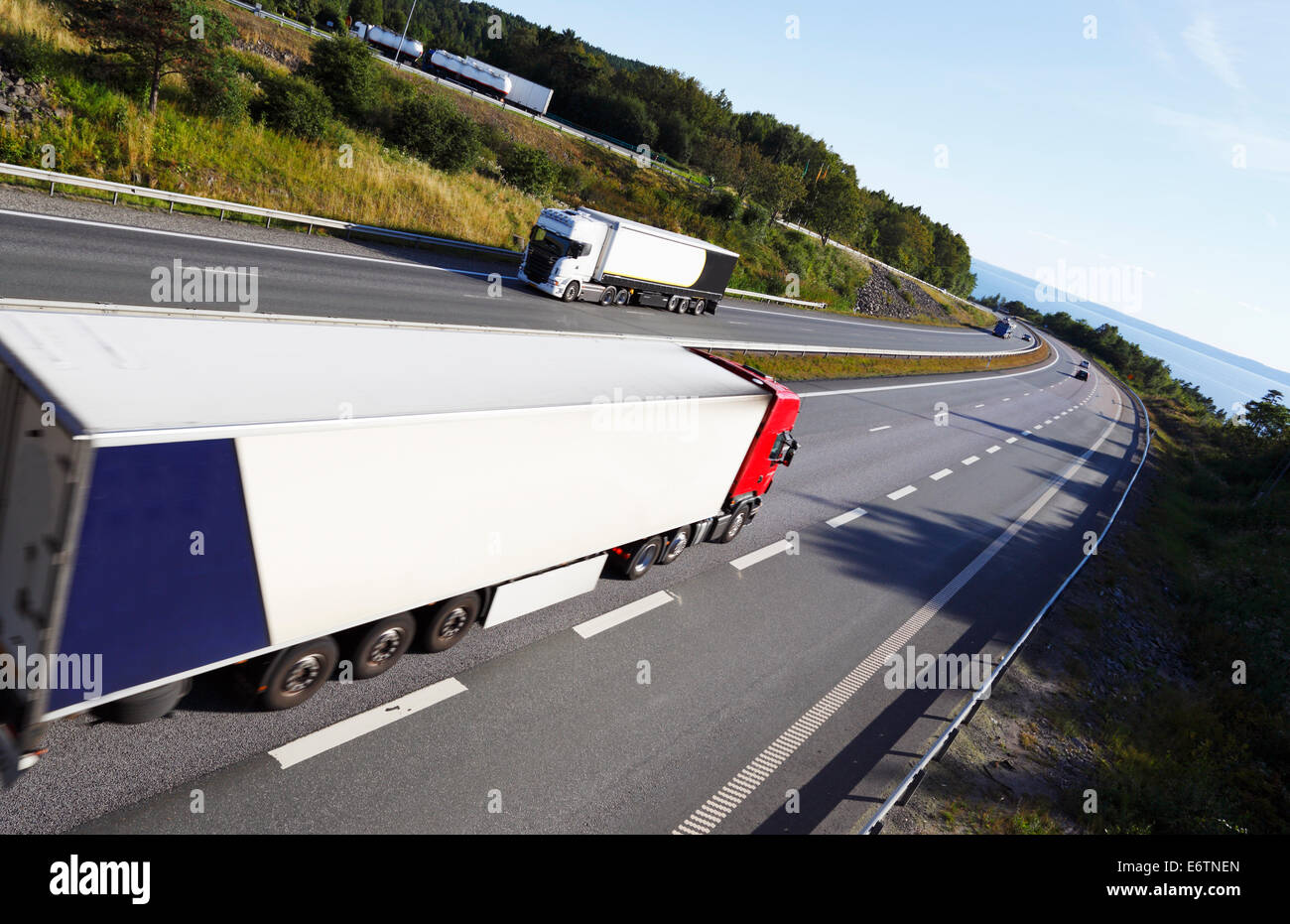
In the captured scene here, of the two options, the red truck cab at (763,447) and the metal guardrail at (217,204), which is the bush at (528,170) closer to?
the metal guardrail at (217,204)

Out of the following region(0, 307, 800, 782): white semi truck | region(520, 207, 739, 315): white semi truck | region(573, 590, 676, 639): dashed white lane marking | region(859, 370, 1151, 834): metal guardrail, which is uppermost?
region(520, 207, 739, 315): white semi truck

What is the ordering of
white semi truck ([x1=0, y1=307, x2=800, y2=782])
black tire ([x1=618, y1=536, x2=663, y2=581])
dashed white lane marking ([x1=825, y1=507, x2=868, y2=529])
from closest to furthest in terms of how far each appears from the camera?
1. white semi truck ([x1=0, y1=307, x2=800, y2=782])
2. black tire ([x1=618, y1=536, x2=663, y2=581])
3. dashed white lane marking ([x1=825, y1=507, x2=868, y2=529])

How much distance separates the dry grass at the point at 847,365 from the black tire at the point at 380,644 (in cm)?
1738

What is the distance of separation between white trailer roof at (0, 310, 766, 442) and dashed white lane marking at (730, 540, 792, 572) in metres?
4.16

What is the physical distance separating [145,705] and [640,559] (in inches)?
234

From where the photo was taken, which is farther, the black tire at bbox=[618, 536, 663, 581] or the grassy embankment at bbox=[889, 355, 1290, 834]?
the black tire at bbox=[618, 536, 663, 581]

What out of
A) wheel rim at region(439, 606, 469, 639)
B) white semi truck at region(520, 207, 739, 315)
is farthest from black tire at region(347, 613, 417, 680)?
white semi truck at region(520, 207, 739, 315)

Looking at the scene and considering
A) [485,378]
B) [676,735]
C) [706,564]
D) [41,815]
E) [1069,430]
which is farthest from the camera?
[1069,430]

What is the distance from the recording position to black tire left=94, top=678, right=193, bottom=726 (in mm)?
4855

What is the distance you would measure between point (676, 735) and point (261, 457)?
511 centimetres

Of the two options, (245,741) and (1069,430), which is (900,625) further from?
(1069,430)

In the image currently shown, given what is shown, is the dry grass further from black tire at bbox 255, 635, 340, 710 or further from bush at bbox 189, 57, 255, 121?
bush at bbox 189, 57, 255, 121

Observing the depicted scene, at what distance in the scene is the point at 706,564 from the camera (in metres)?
10.9
